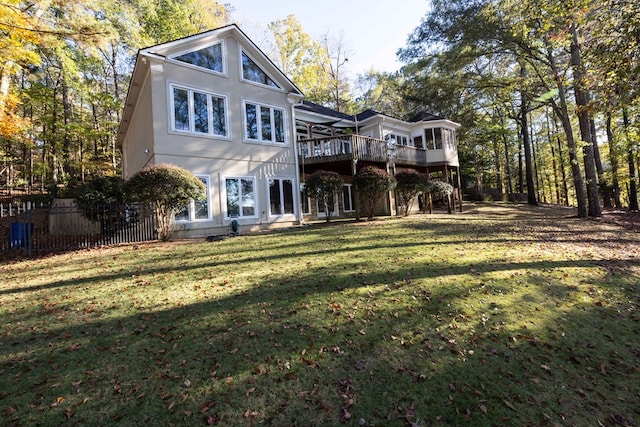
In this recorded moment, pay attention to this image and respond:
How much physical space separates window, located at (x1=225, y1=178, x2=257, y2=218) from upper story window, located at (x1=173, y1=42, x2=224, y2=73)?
4794mm

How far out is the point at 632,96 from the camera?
7.46 metres

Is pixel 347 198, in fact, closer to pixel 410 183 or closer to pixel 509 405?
pixel 410 183

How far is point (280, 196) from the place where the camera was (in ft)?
48.8

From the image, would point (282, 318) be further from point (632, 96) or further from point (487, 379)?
point (632, 96)

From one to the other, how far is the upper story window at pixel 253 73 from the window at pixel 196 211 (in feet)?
17.5

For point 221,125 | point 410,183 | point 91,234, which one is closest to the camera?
point 91,234

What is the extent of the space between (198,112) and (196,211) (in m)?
4.03

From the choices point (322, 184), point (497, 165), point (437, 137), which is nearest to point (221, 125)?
point (322, 184)

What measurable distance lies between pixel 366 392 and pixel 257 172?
1216cm

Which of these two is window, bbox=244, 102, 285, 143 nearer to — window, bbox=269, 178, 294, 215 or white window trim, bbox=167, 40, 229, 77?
white window trim, bbox=167, 40, 229, 77

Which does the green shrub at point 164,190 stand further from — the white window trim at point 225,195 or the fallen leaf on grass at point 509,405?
the fallen leaf on grass at point 509,405

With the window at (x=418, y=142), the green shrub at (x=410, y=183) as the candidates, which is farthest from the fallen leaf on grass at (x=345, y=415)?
the window at (x=418, y=142)

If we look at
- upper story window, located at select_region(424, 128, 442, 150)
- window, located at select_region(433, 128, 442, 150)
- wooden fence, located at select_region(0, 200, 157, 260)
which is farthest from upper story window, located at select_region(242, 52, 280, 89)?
window, located at select_region(433, 128, 442, 150)

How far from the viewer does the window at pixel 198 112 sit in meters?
12.0
